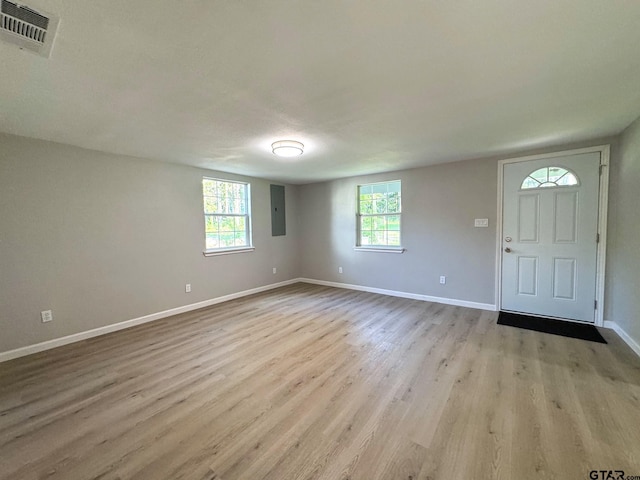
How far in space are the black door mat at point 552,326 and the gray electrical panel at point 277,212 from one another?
167 inches

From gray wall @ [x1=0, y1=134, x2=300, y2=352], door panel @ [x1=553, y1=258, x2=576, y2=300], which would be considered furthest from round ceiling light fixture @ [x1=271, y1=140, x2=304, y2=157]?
door panel @ [x1=553, y1=258, x2=576, y2=300]

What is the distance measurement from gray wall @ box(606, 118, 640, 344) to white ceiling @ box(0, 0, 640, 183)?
39cm

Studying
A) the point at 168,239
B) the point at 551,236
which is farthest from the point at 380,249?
the point at 168,239

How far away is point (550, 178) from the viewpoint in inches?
141

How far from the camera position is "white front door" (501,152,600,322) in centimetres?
336

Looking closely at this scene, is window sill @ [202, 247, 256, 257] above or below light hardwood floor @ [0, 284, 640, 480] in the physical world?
above

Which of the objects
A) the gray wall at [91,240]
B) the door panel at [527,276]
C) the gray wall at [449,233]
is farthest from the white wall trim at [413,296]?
the gray wall at [91,240]

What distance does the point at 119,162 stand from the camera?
353 centimetres

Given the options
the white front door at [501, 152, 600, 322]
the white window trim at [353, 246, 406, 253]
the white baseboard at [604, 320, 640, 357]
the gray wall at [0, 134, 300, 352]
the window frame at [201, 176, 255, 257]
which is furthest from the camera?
the white window trim at [353, 246, 406, 253]

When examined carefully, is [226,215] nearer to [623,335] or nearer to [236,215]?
[236,215]

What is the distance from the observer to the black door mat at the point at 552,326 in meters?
3.08

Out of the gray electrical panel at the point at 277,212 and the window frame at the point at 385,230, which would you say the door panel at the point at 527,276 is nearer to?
the window frame at the point at 385,230

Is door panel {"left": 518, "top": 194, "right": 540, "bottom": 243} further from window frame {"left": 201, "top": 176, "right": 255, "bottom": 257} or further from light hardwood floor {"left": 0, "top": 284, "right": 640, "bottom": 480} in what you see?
A: window frame {"left": 201, "top": 176, "right": 255, "bottom": 257}

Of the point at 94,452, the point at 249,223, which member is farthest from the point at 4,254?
the point at 249,223
